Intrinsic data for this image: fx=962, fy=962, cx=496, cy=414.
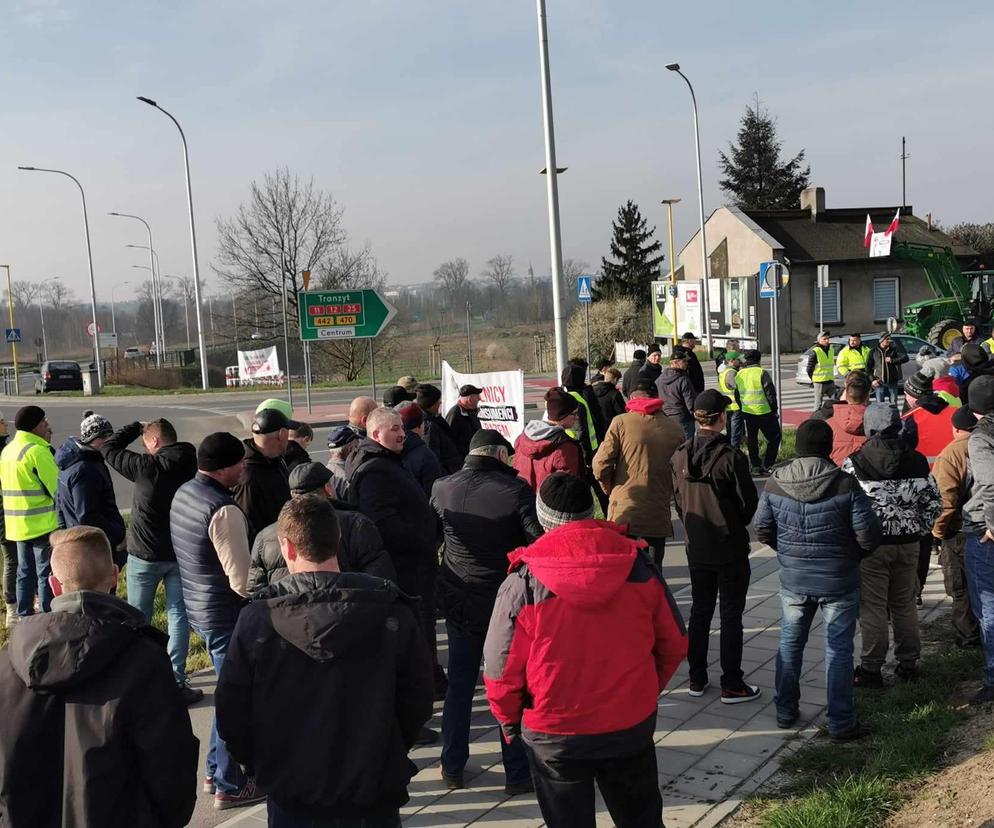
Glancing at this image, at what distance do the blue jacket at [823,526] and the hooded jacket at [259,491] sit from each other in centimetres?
282

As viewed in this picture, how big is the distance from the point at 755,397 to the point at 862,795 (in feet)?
→ 28.6

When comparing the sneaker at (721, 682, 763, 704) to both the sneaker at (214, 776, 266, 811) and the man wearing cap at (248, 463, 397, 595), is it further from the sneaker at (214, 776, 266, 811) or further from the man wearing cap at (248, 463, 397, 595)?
the sneaker at (214, 776, 266, 811)

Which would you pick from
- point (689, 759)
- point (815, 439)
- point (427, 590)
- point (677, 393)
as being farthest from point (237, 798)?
point (677, 393)

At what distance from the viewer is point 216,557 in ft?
16.4

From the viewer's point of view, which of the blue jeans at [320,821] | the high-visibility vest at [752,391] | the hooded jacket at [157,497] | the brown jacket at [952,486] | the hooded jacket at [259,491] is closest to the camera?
the blue jeans at [320,821]

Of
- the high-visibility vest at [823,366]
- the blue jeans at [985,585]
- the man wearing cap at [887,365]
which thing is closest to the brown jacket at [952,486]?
the blue jeans at [985,585]

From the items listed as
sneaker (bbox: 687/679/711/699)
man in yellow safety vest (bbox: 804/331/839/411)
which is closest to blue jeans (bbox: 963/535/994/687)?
sneaker (bbox: 687/679/711/699)

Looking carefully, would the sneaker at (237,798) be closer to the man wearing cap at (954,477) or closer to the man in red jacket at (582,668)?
the man in red jacket at (582,668)

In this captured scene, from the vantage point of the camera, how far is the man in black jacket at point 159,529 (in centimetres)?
623

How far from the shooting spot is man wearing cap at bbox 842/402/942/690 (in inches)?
226

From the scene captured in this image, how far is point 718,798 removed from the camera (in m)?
4.77

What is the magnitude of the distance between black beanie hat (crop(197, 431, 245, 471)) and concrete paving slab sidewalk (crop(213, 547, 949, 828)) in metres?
1.77

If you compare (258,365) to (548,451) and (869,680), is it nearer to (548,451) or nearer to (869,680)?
(548,451)

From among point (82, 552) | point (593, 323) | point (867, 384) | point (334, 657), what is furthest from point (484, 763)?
point (593, 323)
